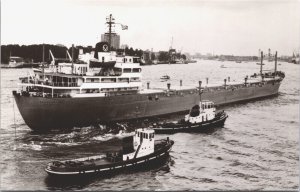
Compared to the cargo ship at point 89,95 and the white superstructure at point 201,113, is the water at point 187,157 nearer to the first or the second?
the cargo ship at point 89,95

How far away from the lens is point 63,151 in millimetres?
30516

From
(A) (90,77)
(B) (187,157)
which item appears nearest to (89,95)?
(A) (90,77)

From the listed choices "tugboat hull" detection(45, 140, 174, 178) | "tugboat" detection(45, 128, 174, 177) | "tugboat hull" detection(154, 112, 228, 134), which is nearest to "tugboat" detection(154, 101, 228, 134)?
"tugboat hull" detection(154, 112, 228, 134)

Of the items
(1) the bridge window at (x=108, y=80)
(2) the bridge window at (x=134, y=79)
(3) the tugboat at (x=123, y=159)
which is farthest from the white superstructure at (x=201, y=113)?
(3) the tugboat at (x=123, y=159)

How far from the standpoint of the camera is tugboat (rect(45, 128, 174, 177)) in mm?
24619

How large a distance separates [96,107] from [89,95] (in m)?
1.50

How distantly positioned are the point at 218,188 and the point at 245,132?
16.8 metres

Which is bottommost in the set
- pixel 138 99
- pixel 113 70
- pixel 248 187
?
pixel 248 187

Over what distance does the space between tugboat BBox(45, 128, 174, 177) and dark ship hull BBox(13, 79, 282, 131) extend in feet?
34.3

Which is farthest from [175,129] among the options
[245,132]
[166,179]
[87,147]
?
[166,179]

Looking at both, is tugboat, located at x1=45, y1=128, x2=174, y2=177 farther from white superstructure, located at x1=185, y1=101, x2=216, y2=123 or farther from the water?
white superstructure, located at x1=185, y1=101, x2=216, y2=123

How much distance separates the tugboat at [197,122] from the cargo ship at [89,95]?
5823 mm

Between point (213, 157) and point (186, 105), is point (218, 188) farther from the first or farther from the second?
point (186, 105)

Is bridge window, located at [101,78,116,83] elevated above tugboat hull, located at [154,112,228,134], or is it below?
above
